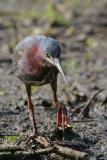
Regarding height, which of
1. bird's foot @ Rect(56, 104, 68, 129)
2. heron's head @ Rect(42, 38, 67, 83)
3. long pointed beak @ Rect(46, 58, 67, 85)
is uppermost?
heron's head @ Rect(42, 38, 67, 83)

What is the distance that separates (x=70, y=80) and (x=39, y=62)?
3047 millimetres

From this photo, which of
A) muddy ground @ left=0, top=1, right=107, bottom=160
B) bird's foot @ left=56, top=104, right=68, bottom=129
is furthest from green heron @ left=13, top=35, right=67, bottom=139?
muddy ground @ left=0, top=1, right=107, bottom=160

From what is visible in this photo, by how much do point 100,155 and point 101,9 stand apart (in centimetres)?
690

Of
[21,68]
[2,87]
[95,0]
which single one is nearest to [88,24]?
[95,0]

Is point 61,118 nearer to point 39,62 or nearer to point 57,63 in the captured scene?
point 39,62

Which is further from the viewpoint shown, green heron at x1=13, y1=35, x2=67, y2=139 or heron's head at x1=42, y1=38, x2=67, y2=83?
green heron at x1=13, y1=35, x2=67, y2=139

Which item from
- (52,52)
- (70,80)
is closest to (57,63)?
(52,52)

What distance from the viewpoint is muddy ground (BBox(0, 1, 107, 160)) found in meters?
6.34

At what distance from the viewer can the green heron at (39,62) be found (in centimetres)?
561

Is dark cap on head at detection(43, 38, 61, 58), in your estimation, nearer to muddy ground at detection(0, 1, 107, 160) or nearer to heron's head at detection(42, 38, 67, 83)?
heron's head at detection(42, 38, 67, 83)

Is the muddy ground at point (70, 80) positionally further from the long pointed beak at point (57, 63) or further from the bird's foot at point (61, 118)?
the long pointed beak at point (57, 63)

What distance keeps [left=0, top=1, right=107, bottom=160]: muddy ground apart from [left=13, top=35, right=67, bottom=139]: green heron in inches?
13.4

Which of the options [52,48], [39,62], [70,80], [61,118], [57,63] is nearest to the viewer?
[57,63]

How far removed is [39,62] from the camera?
19.1 feet
